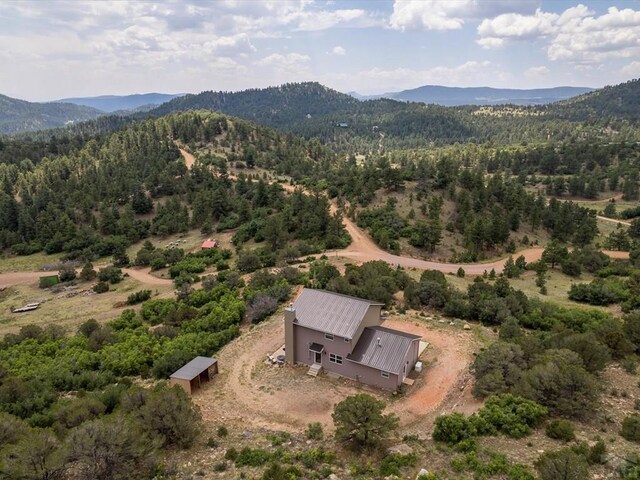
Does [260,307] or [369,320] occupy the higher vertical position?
[369,320]

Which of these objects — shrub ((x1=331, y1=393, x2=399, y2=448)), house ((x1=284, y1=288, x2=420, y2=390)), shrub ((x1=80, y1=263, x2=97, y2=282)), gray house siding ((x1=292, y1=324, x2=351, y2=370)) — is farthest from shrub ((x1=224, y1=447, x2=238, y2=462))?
shrub ((x1=80, y1=263, x2=97, y2=282))

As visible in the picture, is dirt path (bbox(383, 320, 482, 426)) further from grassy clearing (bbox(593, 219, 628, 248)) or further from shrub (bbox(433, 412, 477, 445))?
grassy clearing (bbox(593, 219, 628, 248))

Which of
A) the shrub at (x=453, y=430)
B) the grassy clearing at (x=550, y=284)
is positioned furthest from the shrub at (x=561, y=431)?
the grassy clearing at (x=550, y=284)

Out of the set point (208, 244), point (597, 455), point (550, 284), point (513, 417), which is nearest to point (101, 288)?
point (208, 244)

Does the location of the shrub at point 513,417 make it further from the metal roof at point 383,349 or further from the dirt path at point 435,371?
the metal roof at point 383,349

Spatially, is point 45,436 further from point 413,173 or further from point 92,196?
point 92,196

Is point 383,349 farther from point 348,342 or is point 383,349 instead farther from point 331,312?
point 331,312

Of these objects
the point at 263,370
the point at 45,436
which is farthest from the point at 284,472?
the point at 263,370

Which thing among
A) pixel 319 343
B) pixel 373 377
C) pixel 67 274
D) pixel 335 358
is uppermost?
pixel 319 343
